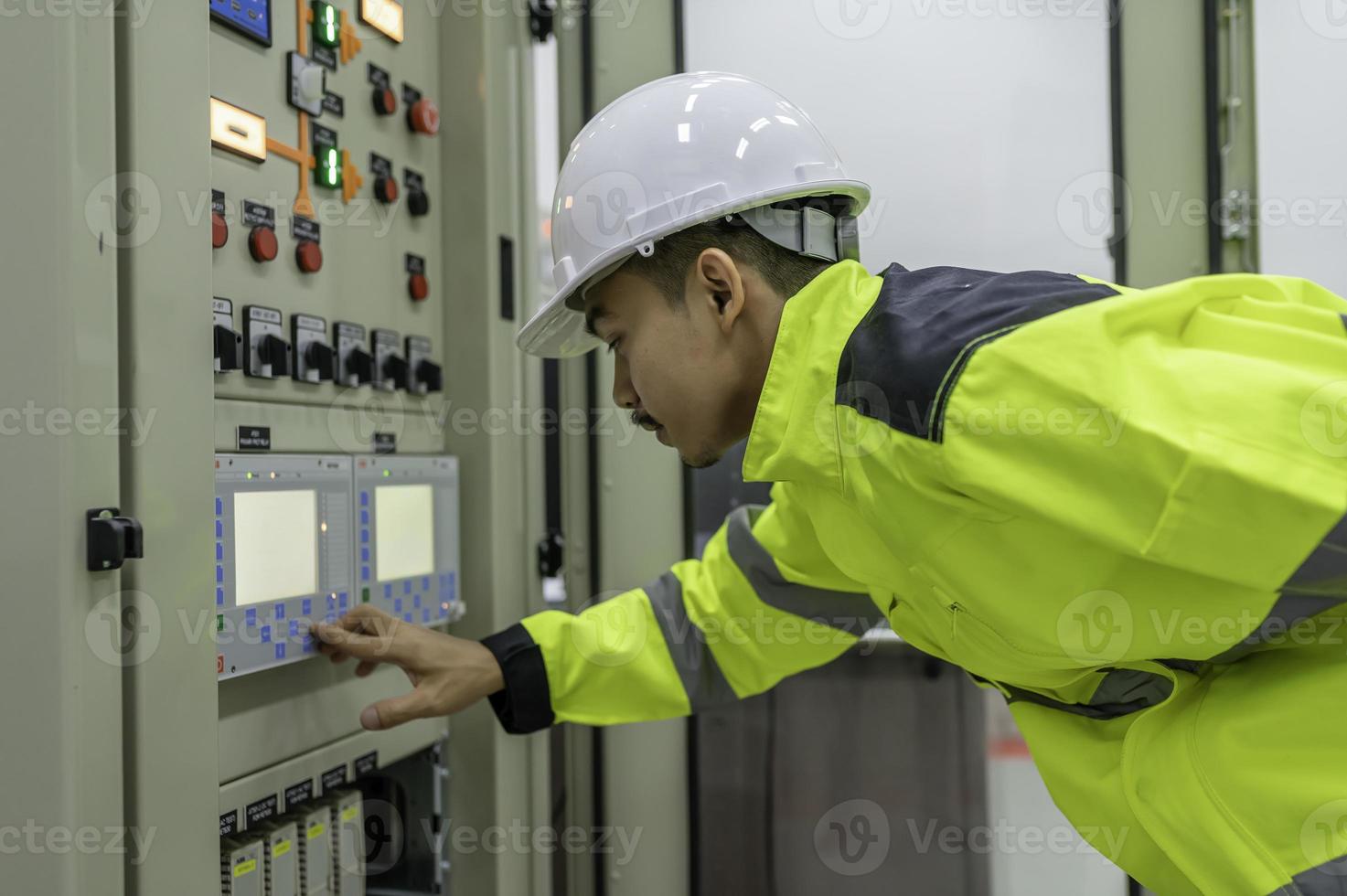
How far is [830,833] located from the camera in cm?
201

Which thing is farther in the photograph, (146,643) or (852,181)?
(852,181)

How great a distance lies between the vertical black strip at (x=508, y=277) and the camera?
1.77 meters

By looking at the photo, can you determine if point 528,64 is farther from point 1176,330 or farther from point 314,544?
point 1176,330

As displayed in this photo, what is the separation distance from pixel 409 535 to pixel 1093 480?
109 centimetres

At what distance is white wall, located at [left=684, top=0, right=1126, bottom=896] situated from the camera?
1.89 metres

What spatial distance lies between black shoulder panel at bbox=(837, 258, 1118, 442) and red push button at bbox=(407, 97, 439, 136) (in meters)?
1.00

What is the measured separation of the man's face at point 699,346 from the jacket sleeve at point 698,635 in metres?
0.29

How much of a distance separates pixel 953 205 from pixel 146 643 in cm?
160

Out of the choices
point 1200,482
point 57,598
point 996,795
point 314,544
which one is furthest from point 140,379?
point 996,795

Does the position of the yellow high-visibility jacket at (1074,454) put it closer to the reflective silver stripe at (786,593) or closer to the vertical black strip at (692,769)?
the reflective silver stripe at (786,593)

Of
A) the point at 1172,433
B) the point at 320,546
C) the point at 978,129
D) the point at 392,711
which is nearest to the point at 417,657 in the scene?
the point at 392,711
